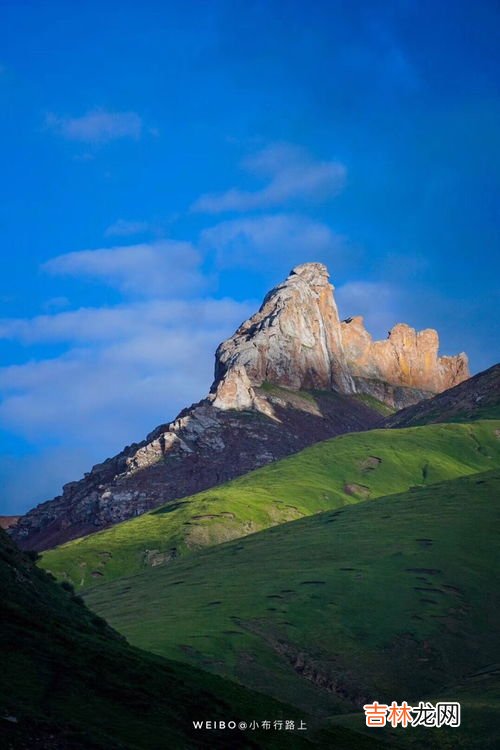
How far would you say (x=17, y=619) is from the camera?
2564 inches

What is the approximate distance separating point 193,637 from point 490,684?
4262 centimetres

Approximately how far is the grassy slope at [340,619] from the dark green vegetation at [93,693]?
46083 mm

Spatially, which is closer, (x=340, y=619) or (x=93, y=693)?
(x=93, y=693)

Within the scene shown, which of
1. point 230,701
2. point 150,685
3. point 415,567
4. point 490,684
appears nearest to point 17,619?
point 150,685

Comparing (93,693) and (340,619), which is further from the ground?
(340,619)

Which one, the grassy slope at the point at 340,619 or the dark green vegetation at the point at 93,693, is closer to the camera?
the dark green vegetation at the point at 93,693

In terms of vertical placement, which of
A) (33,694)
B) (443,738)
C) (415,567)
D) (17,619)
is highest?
(415,567)

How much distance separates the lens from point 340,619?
15262 cm

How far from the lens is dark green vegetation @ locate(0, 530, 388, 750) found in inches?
1945

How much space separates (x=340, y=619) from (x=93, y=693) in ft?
325

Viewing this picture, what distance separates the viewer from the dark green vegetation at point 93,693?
162ft

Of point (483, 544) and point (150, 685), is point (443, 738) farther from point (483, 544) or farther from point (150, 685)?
point (483, 544)

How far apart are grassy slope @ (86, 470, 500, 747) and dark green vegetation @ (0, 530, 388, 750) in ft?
151

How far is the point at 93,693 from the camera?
5850cm
